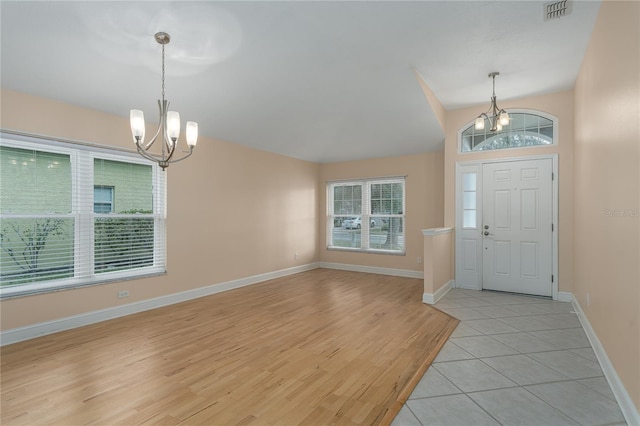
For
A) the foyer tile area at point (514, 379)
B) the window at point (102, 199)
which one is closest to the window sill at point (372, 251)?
the foyer tile area at point (514, 379)

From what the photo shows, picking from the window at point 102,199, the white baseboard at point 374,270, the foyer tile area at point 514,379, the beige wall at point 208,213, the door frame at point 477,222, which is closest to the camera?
the foyer tile area at point 514,379

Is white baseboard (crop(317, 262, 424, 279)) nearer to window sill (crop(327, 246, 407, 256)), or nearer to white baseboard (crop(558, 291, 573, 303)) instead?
window sill (crop(327, 246, 407, 256))

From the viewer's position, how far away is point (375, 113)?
496 centimetres

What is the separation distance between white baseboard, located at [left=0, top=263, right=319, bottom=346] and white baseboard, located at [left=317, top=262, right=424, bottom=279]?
81.6 inches

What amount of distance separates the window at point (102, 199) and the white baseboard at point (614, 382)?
512cm

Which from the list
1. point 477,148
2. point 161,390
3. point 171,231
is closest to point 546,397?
→ point 161,390

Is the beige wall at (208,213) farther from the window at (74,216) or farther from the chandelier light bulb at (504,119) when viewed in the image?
the chandelier light bulb at (504,119)

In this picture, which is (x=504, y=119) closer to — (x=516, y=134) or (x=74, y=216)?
(x=516, y=134)

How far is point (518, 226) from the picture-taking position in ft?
16.0

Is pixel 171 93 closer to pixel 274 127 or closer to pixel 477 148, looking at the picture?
pixel 274 127

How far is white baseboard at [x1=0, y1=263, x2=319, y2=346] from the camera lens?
3.15 meters

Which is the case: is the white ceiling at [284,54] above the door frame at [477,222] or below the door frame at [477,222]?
above

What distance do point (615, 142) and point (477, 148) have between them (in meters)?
2.96

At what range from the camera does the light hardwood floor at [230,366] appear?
2.05 metres
